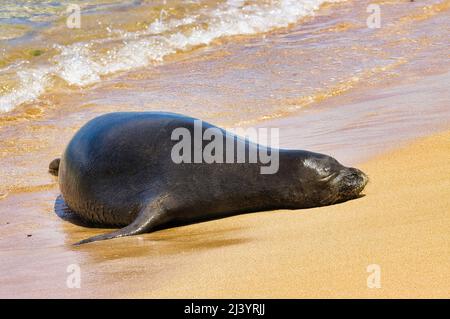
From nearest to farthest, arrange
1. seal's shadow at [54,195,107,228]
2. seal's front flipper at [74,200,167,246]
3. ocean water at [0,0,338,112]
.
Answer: seal's front flipper at [74,200,167,246] < seal's shadow at [54,195,107,228] < ocean water at [0,0,338,112]

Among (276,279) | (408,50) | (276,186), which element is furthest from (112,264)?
(408,50)

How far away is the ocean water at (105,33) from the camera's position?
10.7 m

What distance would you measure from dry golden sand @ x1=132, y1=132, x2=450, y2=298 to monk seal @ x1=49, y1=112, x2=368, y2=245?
0.43 ft

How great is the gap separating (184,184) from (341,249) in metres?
1.53

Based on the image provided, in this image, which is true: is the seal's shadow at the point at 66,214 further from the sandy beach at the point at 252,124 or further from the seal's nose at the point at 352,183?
the seal's nose at the point at 352,183

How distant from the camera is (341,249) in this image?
3.54m

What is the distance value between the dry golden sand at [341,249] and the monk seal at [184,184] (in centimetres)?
13

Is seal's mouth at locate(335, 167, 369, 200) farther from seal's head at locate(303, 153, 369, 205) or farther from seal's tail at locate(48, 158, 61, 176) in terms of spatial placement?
seal's tail at locate(48, 158, 61, 176)

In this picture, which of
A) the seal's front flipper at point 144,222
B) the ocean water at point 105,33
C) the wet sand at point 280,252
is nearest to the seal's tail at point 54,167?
the wet sand at point 280,252

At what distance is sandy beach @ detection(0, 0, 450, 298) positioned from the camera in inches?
133

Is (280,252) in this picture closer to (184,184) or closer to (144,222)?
(144,222)

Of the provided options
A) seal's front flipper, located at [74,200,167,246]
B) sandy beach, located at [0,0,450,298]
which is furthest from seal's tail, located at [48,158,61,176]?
seal's front flipper, located at [74,200,167,246]

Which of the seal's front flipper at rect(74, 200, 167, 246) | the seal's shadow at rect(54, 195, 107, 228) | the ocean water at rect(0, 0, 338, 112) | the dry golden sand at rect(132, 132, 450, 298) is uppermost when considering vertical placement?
the ocean water at rect(0, 0, 338, 112)
